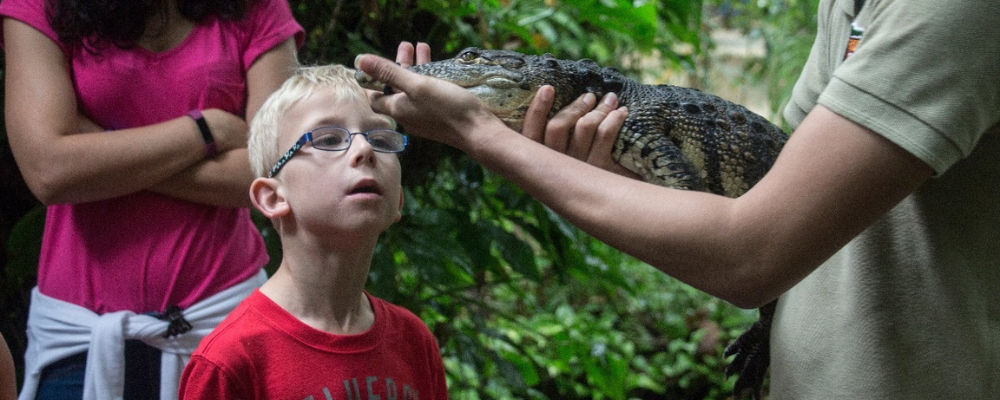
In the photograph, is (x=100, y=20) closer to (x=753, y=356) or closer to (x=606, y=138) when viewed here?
(x=606, y=138)

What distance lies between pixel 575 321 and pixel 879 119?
3.15m

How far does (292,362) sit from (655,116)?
636 mm

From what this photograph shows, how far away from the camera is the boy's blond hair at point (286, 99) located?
119cm

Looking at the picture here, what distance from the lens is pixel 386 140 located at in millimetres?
1171

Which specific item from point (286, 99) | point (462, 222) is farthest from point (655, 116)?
point (462, 222)

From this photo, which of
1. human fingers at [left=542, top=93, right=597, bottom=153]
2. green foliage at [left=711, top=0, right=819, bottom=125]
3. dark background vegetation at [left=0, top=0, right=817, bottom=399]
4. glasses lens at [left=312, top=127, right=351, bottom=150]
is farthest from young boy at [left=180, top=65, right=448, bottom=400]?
green foliage at [left=711, top=0, right=819, bottom=125]

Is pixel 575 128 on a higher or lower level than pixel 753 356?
higher

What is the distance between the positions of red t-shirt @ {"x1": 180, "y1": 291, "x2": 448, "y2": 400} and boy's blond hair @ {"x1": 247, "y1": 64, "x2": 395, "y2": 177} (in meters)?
0.20

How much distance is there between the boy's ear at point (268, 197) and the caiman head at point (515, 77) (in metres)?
0.26

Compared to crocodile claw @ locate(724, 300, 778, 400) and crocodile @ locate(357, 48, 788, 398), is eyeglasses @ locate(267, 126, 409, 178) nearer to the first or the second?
crocodile @ locate(357, 48, 788, 398)

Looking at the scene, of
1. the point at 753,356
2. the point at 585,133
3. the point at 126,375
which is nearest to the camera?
the point at 585,133

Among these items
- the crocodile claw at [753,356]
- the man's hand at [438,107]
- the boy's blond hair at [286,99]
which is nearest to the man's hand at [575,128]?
the man's hand at [438,107]

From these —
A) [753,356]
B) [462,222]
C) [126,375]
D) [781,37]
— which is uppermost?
[126,375]

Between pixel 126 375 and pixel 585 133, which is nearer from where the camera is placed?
pixel 585 133
